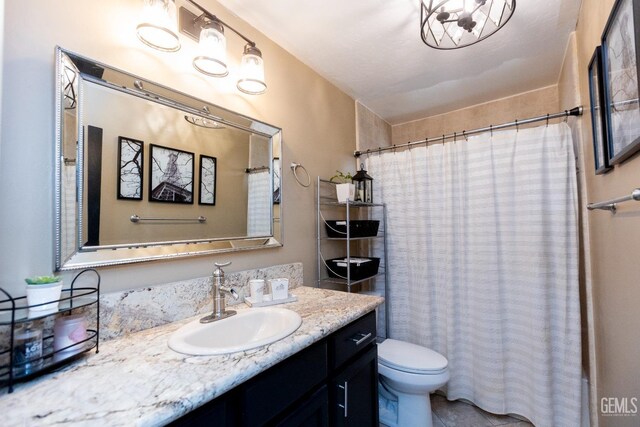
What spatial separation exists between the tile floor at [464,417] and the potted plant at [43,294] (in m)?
1.96

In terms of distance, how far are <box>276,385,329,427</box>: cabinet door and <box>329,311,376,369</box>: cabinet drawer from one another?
0.11 metres

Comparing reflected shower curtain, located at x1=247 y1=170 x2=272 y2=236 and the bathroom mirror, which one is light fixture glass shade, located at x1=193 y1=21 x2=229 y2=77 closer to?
the bathroom mirror

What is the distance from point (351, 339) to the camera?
1.19 meters

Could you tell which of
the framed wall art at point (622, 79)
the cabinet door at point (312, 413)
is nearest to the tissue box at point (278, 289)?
the cabinet door at point (312, 413)

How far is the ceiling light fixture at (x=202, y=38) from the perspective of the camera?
1.02 m

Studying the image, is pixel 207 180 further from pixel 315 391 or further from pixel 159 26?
pixel 315 391

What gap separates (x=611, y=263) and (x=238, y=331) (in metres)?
1.54

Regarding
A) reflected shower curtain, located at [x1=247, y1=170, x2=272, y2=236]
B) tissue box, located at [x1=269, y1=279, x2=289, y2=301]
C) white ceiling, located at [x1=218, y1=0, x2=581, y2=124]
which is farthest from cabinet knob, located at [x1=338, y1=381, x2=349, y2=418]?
white ceiling, located at [x1=218, y1=0, x2=581, y2=124]

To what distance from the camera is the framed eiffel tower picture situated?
3.68ft

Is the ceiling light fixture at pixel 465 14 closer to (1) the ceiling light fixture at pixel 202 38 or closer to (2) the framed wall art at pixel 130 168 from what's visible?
(1) the ceiling light fixture at pixel 202 38

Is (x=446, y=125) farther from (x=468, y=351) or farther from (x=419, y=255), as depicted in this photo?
(x=468, y=351)

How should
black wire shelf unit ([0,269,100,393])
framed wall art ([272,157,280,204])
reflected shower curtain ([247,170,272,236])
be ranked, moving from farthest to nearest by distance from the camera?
framed wall art ([272,157,280,204])
reflected shower curtain ([247,170,272,236])
black wire shelf unit ([0,269,100,393])

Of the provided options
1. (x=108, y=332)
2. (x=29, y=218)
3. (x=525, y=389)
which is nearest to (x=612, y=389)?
(x=525, y=389)

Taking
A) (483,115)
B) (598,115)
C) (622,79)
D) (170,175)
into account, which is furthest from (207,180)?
(483,115)
